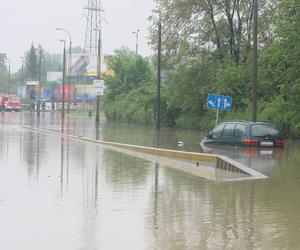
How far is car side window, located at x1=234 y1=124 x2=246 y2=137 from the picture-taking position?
2691 centimetres

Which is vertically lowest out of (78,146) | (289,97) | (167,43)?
(78,146)

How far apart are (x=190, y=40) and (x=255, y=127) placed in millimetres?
19862

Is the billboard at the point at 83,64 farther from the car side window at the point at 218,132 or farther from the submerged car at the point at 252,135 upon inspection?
the submerged car at the point at 252,135

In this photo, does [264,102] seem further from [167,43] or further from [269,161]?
[269,161]

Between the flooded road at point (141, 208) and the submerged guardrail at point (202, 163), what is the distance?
0.67 meters

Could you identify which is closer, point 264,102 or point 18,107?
point 264,102

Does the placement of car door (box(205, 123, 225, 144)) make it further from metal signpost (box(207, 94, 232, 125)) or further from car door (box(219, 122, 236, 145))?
metal signpost (box(207, 94, 232, 125))

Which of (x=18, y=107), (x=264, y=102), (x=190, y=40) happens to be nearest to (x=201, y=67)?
(x=190, y=40)

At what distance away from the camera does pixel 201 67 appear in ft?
148

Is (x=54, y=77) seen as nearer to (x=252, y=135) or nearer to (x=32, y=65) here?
(x=32, y=65)

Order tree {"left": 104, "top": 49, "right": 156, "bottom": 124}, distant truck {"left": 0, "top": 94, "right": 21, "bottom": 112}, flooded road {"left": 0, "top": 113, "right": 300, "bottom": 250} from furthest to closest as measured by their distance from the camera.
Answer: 1. distant truck {"left": 0, "top": 94, "right": 21, "bottom": 112}
2. tree {"left": 104, "top": 49, "right": 156, "bottom": 124}
3. flooded road {"left": 0, "top": 113, "right": 300, "bottom": 250}

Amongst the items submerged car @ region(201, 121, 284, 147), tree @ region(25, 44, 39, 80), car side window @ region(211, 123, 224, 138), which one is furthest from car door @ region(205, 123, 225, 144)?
tree @ region(25, 44, 39, 80)

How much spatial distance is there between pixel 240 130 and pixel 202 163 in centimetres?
746

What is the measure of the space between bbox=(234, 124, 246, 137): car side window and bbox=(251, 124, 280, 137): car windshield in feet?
1.27
